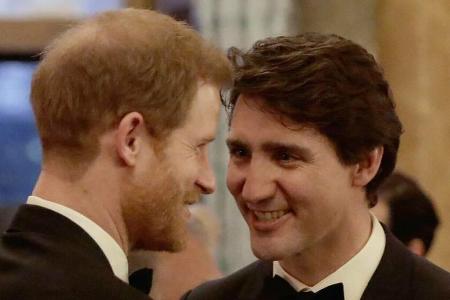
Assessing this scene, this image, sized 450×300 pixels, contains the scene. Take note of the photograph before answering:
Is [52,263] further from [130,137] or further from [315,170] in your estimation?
[315,170]

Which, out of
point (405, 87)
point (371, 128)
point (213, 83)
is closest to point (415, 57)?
point (405, 87)

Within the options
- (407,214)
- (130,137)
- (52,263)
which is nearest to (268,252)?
(130,137)

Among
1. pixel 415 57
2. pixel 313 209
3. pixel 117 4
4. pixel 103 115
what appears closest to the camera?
pixel 103 115

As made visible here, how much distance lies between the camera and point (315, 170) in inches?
111

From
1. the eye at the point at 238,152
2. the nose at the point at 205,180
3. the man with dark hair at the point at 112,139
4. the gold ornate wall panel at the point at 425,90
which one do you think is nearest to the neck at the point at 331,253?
the eye at the point at 238,152

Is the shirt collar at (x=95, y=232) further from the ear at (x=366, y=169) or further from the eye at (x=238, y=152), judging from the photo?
the ear at (x=366, y=169)

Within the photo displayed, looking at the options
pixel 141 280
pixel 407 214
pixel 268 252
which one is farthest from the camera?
pixel 407 214

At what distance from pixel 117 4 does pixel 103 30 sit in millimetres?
4140

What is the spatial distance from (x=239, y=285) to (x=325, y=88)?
21.3 inches

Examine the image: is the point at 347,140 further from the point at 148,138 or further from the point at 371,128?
the point at 148,138

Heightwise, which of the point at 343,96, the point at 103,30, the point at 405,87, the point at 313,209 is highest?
the point at 103,30

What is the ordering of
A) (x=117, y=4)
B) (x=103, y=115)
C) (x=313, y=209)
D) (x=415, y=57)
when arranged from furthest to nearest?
(x=117, y=4) → (x=415, y=57) → (x=313, y=209) → (x=103, y=115)

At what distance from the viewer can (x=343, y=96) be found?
2826 millimetres


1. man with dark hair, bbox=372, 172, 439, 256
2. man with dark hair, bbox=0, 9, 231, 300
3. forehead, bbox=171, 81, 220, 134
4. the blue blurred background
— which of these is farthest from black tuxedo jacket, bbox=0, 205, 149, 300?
the blue blurred background
